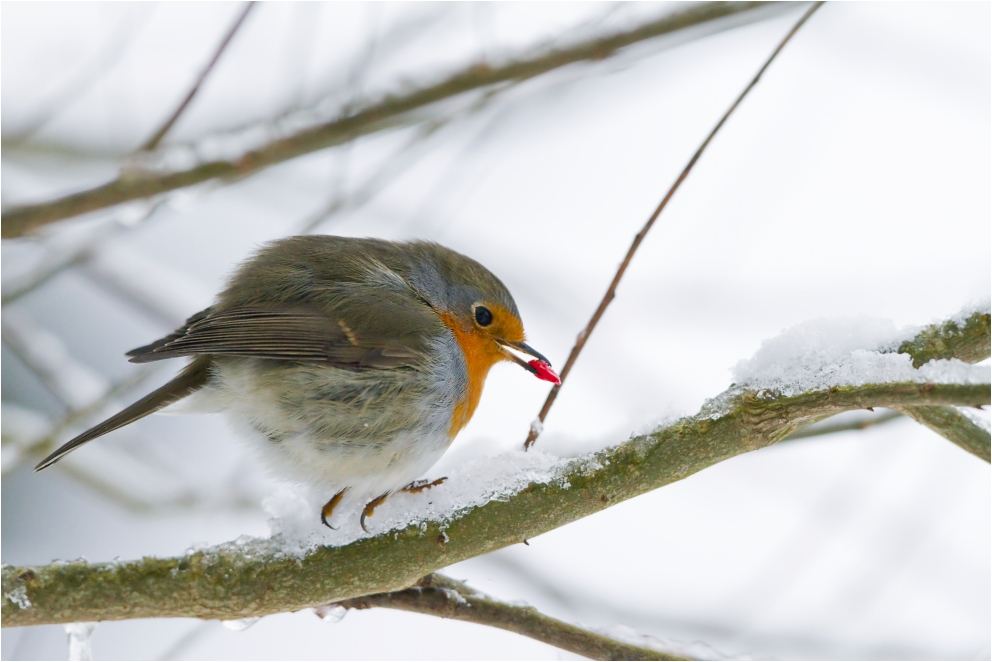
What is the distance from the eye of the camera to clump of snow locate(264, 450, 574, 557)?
6.03 ft

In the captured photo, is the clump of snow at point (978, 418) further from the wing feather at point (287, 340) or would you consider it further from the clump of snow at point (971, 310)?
the wing feather at point (287, 340)

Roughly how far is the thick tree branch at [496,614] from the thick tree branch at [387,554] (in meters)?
0.15

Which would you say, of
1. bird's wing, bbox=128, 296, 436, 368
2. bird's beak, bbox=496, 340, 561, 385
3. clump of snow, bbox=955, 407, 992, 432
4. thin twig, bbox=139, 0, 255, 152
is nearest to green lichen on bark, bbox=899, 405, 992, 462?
clump of snow, bbox=955, 407, 992, 432

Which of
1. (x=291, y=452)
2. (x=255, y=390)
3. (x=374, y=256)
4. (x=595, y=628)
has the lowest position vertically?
(x=595, y=628)

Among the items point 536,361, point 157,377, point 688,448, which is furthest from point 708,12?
point 157,377

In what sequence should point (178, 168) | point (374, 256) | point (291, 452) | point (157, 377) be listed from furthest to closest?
1. point (157, 377)
2. point (374, 256)
3. point (291, 452)
4. point (178, 168)

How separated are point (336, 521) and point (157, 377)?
1.50 m

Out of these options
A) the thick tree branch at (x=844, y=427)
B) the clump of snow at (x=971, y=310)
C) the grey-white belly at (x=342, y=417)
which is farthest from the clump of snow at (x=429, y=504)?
the clump of snow at (x=971, y=310)

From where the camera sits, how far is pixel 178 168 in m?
2.16

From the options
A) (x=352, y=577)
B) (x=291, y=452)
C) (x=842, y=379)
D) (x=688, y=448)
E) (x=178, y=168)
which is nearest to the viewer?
(x=842, y=379)

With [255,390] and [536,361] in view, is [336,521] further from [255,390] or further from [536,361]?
[536,361]

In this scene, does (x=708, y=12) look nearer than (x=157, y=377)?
Yes

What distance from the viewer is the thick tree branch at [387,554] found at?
5.50 feet

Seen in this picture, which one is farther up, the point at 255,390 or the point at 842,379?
the point at 255,390
